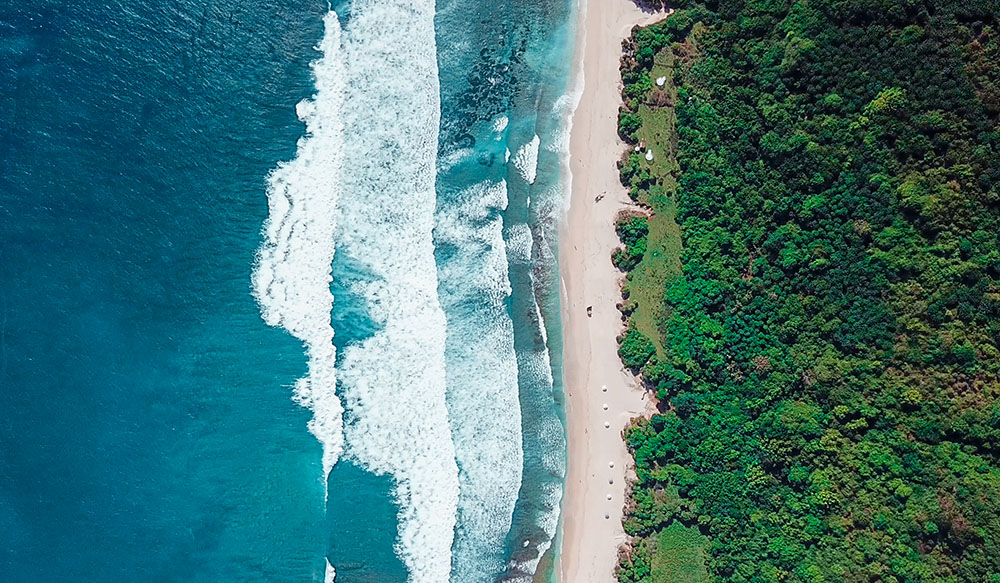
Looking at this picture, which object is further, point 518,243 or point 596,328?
point 596,328

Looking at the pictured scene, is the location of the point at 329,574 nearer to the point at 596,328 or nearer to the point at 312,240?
the point at 312,240

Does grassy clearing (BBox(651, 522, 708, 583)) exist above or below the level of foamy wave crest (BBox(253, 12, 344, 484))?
below

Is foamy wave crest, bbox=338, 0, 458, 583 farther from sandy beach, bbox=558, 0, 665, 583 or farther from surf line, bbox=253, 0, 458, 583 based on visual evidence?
sandy beach, bbox=558, 0, 665, 583

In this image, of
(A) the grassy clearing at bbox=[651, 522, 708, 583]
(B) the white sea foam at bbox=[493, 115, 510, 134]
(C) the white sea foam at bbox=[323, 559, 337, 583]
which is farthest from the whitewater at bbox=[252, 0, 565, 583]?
(A) the grassy clearing at bbox=[651, 522, 708, 583]

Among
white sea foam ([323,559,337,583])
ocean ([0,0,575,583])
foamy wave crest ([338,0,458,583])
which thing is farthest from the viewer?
foamy wave crest ([338,0,458,583])

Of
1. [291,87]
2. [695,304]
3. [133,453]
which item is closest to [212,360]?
[133,453]

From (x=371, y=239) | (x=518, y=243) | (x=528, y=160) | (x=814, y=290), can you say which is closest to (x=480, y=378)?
(x=518, y=243)

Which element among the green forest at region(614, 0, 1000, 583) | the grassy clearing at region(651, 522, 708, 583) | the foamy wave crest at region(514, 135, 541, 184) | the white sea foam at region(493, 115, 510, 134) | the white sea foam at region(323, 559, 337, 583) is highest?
the white sea foam at region(493, 115, 510, 134)
